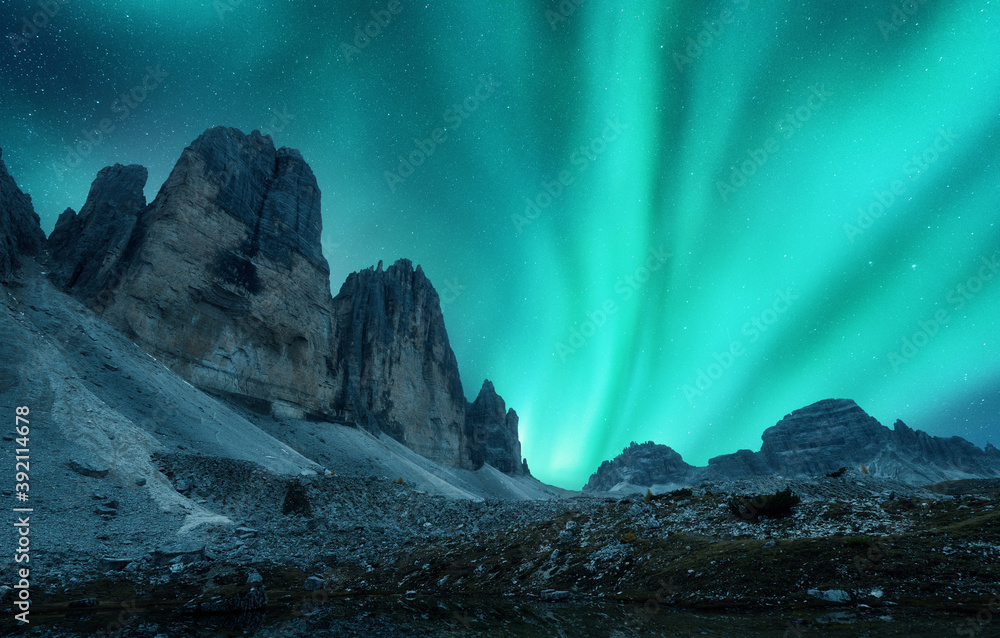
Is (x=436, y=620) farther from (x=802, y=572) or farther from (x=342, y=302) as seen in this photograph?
(x=342, y=302)

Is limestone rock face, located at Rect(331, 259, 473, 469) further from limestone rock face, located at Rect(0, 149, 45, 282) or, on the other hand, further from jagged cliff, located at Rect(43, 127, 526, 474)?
limestone rock face, located at Rect(0, 149, 45, 282)

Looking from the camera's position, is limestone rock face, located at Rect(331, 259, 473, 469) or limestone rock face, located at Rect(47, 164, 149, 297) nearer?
limestone rock face, located at Rect(47, 164, 149, 297)

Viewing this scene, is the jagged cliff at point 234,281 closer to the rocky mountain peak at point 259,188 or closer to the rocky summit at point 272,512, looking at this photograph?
the rocky mountain peak at point 259,188

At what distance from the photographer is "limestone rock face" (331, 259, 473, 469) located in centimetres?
9338

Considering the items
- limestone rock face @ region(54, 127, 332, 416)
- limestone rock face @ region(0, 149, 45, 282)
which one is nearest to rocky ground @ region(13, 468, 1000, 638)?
limestone rock face @ region(54, 127, 332, 416)

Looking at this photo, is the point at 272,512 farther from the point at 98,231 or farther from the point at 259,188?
the point at 259,188

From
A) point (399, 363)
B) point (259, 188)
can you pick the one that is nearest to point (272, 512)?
point (259, 188)

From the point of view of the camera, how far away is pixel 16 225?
169 feet

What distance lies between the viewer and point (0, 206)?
4812 centimetres

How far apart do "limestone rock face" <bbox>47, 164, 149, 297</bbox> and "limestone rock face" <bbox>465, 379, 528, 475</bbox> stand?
3850 inches

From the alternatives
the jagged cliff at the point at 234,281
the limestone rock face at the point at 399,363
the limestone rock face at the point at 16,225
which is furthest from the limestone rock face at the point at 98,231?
the limestone rock face at the point at 399,363

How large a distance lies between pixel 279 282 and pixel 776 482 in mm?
71214

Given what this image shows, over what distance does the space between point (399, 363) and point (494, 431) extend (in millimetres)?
61108

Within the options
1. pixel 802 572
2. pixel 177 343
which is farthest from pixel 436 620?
pixel 177 343
